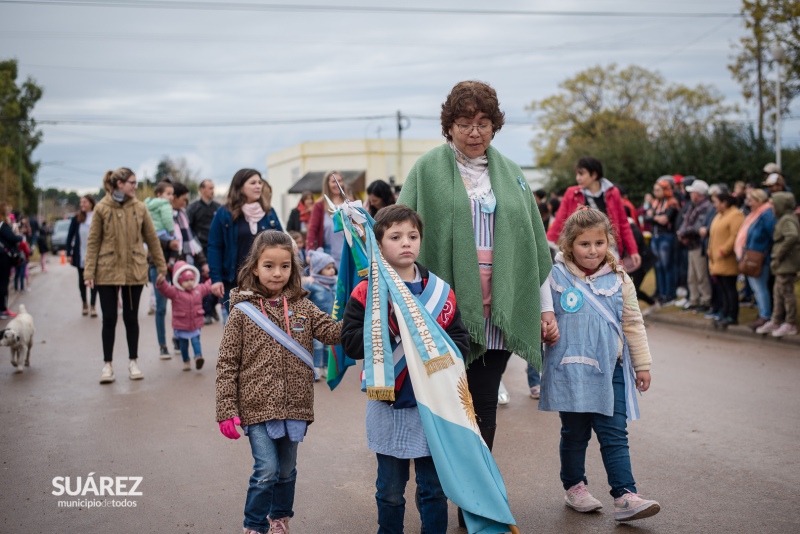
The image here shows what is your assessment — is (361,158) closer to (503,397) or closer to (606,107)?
(606,107)

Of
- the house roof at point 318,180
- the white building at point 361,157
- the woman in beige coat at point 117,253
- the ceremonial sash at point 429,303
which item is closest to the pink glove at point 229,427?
the ceremonial sash at point 429,303

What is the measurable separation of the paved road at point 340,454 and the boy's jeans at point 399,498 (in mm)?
749

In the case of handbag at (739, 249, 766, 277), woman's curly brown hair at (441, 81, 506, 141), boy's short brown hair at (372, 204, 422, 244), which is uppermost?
woman's curly brown hair at (441, 81, 506, 141)

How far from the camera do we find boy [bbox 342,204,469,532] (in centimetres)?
403

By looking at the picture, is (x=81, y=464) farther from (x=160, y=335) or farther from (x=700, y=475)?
(x=160, y=335)

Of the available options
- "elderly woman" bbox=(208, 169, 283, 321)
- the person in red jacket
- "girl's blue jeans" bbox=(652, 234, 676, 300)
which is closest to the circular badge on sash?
"elderly woman" bbox=(208, 169, 283, 321)

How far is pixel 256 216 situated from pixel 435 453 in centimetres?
459

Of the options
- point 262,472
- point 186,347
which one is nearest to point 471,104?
point 262,472

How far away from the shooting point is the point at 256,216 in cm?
805

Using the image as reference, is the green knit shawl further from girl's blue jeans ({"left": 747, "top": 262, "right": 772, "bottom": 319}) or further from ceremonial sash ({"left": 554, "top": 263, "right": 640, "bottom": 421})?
girl's blue jeans ({"left": 747, "top": 262, "right": 772, "bottom": 319})

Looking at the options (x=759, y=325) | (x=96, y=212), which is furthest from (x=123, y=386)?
(x=759, y=325)

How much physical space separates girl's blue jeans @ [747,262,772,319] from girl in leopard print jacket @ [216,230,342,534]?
9345 millimetres

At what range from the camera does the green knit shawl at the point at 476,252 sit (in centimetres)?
448

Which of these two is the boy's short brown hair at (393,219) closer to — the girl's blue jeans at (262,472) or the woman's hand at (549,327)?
the woman's hand at (549,327)
